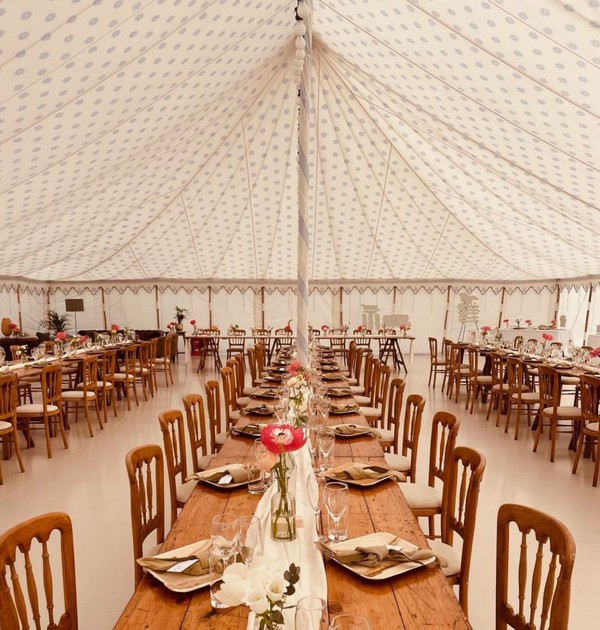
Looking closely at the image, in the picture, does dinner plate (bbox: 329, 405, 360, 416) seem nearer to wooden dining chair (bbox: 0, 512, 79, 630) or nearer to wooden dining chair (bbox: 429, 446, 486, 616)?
wooden dining chair (bbox: 429, 446, 486, 616)

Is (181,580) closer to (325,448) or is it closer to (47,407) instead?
(325,448)

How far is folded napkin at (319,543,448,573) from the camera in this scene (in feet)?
5.70

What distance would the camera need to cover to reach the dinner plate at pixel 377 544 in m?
1.68

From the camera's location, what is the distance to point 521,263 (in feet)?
43.8

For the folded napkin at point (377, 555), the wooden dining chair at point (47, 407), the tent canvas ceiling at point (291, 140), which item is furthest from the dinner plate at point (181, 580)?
the wooden dining chair at point (47, 407)

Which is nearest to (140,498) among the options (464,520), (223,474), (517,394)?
(223,474)

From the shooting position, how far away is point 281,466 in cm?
186

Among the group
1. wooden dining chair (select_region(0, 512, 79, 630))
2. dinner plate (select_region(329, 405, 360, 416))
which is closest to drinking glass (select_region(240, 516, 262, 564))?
wooden dining chair (select_region(0, 512, 79, 630))

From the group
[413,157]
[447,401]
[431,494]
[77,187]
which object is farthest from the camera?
[413,157]

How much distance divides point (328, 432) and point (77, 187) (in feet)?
21.1

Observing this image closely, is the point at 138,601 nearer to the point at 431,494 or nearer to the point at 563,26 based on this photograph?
the point at 431,494

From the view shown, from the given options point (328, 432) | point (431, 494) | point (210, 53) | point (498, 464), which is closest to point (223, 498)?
point (328, 432)

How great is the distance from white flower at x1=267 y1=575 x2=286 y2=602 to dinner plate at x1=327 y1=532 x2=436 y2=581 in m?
0.74

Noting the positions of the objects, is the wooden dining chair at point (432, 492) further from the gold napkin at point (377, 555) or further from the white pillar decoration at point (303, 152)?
the white pillar decoration at point (303, 152)
